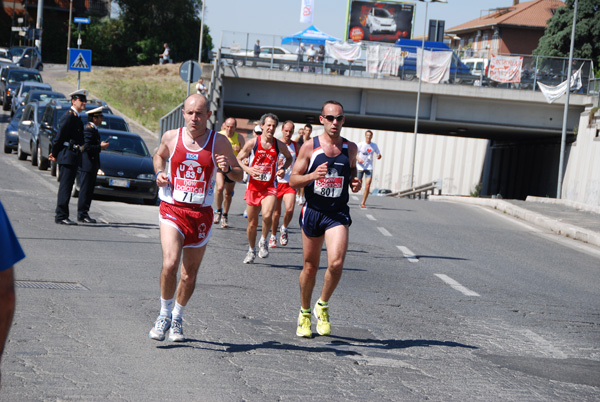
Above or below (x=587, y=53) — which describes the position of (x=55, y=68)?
below

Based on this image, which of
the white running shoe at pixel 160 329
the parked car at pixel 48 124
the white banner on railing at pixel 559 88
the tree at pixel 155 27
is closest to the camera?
the white running shoe at pixel 160 329

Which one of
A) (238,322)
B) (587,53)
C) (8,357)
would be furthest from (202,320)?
(587,53)

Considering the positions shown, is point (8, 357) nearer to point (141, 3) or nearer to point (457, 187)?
point (457, 187)

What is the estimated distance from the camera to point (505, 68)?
135ft

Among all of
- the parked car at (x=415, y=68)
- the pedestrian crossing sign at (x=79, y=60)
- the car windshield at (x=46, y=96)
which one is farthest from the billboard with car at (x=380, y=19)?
the pedestrian crossing sign at (x=79, y=60)

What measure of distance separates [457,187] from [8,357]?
60.9m

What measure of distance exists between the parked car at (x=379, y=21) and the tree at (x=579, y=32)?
1106cm

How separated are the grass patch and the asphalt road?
33.9 m

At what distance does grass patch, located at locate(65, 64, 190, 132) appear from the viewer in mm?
48625

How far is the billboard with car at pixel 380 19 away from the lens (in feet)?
216

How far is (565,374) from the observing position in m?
6.45

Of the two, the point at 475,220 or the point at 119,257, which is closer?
the point at 119,257

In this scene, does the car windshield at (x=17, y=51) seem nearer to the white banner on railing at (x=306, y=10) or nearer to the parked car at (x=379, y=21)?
the white banner on railing at (x=306, y=10)

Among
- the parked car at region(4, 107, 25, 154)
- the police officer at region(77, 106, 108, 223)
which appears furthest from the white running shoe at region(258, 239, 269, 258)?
the parked car at region(4, 107, 25, 154)
